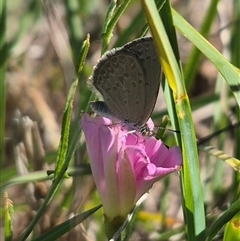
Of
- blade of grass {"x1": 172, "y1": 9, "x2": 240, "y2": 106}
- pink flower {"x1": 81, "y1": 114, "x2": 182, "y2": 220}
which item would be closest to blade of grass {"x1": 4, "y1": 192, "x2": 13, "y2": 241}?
pink flower {"x1": 81, "y1": 114, "x2": 182, "y2": 220}

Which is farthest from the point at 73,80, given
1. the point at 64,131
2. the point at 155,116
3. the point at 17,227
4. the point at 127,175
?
the point at 17,227

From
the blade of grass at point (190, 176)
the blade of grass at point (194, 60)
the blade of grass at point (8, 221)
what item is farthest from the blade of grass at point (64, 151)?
Result: the blade of grass at point (194, 60)

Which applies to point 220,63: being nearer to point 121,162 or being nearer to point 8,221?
point 121,162

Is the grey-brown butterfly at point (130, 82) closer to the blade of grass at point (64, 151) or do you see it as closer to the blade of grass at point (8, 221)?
the blade of grass at point (64, 151)

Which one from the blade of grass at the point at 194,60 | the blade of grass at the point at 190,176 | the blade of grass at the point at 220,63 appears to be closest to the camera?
the blade of grass at the point at 190,176

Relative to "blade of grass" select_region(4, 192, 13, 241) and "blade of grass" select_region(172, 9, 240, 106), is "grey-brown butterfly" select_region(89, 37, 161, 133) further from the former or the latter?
"blade of grass" select_region(4, 192, 13, 241)
